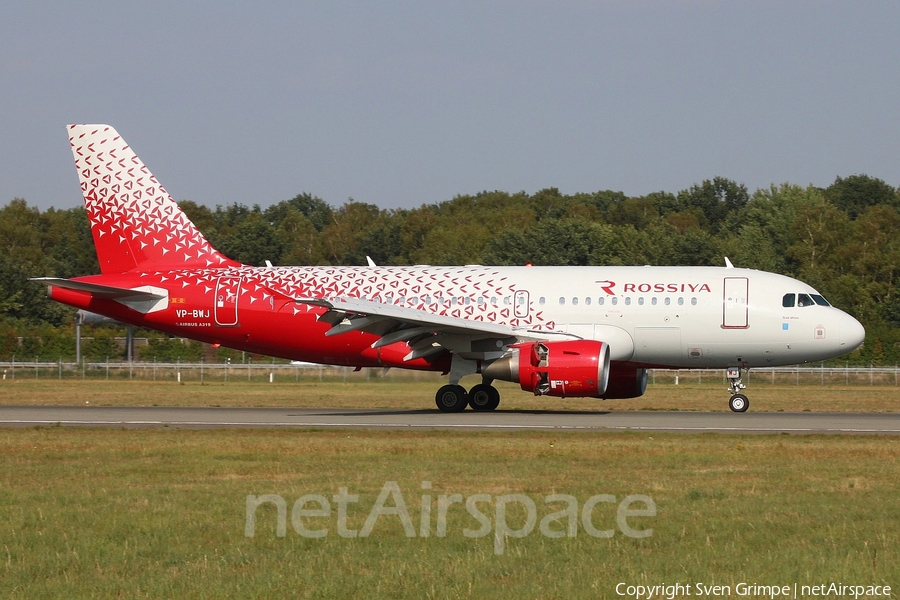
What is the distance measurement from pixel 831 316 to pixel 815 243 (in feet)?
211

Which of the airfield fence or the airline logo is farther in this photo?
the airfield fence

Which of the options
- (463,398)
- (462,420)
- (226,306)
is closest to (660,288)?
(463,398)

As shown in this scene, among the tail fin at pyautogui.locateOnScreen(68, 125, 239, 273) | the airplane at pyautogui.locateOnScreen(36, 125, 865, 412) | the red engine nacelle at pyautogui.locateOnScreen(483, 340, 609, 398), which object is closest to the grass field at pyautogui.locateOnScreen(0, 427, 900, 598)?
the red engine nacelle at pyautogui.locateOnScreen(483, 340, 609, 398)

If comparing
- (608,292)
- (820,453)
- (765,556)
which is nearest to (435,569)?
(765,556)

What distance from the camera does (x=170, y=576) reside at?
9211 mm

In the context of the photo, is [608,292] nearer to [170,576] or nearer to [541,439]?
[541,439]

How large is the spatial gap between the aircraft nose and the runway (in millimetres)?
1692

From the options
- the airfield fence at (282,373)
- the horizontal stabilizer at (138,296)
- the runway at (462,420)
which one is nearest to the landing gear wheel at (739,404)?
the runway at (462,420)

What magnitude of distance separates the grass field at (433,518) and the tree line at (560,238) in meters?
37.6

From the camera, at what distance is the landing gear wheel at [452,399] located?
A: 93.5 feet

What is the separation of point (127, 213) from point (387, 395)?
9289mm

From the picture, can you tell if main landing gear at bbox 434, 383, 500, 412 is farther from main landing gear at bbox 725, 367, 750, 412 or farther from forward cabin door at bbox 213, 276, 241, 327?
forward cabin door at bbox 213, 276, 241, 327

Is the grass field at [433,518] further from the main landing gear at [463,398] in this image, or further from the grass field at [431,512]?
the main landing gear at [463,398]

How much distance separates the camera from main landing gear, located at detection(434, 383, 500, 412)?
1123 inches
